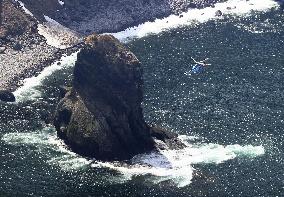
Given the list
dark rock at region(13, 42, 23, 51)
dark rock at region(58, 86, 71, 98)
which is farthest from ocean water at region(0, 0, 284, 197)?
dark rock at region(13, 42, 23, 51)

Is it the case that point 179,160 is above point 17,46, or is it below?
below

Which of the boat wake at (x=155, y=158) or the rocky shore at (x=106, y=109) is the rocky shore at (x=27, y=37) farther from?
the boat wake at (x=155, y=158)

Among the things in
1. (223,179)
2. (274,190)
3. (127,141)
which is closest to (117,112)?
(127,141)

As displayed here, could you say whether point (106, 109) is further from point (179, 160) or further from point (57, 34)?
point (57, 34)

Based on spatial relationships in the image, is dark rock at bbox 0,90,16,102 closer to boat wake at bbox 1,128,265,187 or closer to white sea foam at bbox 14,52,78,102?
white sea foam at bbox 14,52,78,102

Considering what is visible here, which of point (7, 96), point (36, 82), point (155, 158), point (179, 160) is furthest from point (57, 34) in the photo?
point (179, 160)

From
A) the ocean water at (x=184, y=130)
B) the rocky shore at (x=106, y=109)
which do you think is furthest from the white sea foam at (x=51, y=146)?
the rocky shore at (x=106, y=109)
